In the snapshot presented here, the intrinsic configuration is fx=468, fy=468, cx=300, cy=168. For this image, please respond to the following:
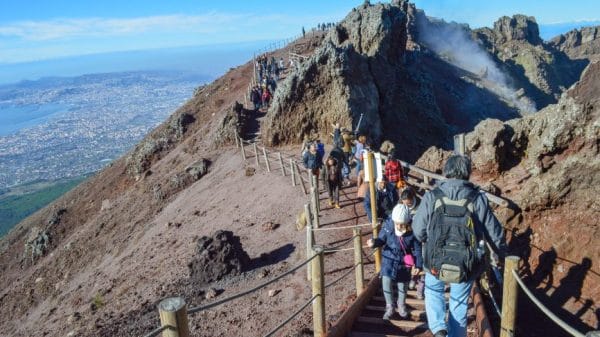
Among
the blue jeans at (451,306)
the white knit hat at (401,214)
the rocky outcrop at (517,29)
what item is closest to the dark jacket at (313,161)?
the white knit hat at (401,214)

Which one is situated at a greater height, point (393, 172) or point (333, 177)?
point (393, 172)

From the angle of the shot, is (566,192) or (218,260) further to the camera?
(218,260)

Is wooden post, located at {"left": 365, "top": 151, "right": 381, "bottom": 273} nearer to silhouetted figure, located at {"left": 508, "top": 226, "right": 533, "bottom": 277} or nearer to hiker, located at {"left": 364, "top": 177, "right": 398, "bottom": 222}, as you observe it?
hiker, located at {"left": 364, "top": 177, "right": 398, "bottom": 222}

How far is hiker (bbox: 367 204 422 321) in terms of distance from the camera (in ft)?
20.1

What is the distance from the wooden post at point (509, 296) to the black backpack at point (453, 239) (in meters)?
0.31

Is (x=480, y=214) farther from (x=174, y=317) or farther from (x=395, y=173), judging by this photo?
(x=395, y=173)

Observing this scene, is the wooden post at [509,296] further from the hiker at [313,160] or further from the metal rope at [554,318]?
the hiker at [313,160]

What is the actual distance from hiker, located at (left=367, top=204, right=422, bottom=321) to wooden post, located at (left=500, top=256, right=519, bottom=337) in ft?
4.44

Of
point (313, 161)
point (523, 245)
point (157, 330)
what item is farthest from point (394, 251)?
point (313, 161)

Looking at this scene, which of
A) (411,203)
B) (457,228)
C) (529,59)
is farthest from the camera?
(529,59)

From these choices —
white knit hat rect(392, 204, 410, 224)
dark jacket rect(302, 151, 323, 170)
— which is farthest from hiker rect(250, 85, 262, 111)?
white knit hat rect(392, 204, 410, 224)

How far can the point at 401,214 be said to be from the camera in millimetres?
6090

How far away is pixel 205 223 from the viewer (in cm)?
1789

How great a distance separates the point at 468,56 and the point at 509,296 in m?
81.9
